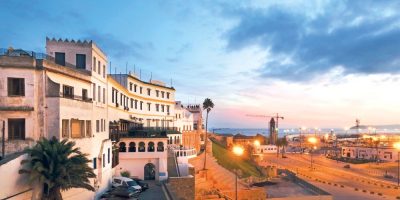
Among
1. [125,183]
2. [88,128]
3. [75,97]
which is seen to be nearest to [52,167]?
[75,97]

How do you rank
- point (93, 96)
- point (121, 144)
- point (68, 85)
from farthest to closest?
point (121, 144) → point (93, 96) → point (68, 85)

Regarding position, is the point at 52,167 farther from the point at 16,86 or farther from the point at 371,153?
the point at 371,153

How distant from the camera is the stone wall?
32.3m

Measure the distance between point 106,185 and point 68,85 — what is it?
11708mm

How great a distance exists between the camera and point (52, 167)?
19.4 meters

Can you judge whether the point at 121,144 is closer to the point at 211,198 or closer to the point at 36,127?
the point at 211,198

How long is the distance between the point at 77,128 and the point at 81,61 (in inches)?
252

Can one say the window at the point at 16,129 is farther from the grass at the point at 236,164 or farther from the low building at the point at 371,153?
the low building at the point at 371,153

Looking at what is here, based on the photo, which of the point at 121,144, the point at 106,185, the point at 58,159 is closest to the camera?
the point at 58,159

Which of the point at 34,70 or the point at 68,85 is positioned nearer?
the point at 34,70

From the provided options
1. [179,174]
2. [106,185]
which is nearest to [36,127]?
[106,185]

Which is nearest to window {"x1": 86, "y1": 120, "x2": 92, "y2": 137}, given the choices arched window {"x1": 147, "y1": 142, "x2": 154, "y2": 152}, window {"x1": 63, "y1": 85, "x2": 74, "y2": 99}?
window {"x1": 63, "y1": 85, "x2": 74, "y2": 99}

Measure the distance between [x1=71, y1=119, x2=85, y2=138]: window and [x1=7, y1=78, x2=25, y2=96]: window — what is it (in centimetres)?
397

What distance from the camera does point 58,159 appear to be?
64.5 feet
